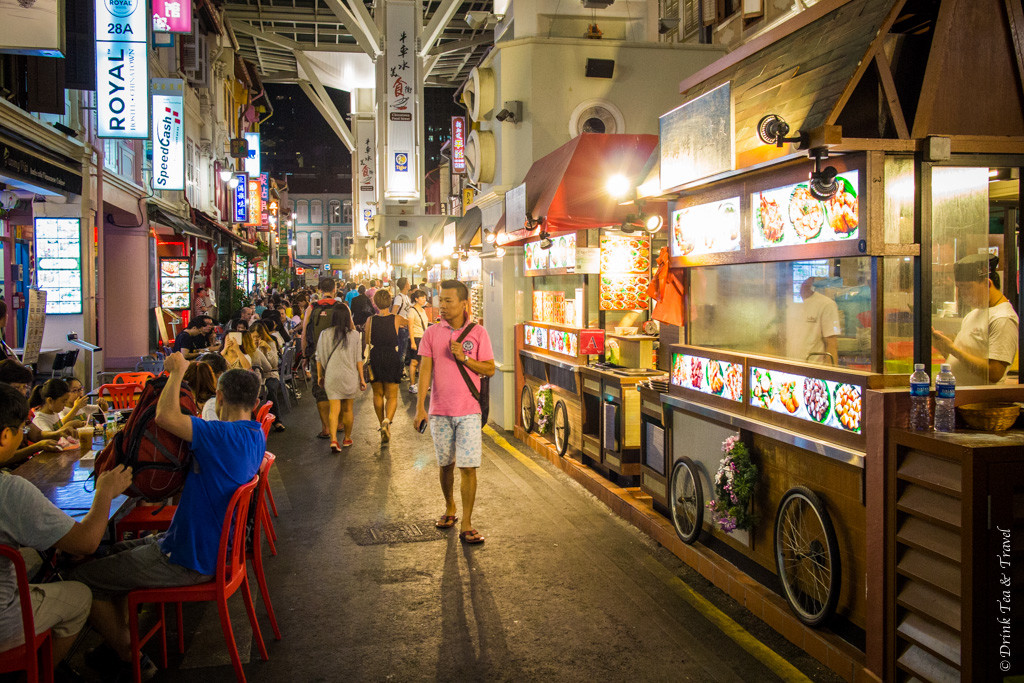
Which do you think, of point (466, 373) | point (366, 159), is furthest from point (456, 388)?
point (366, 159)

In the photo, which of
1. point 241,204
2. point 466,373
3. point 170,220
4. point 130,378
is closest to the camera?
point 466,373

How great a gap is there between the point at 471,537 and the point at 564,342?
357 cm

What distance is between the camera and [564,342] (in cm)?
971

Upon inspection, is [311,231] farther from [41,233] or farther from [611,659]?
[611,659]

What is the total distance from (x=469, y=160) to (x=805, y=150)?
9339 millimetres

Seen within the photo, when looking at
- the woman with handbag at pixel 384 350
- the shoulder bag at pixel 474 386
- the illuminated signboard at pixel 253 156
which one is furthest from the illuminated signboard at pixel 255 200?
the shoulder bag at pixel 474 386

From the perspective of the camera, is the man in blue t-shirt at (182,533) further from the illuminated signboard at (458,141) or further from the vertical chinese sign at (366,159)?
the vertical chinese sign at (366,159)

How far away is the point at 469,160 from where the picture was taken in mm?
13336

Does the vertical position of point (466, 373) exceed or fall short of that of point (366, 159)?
it falls short

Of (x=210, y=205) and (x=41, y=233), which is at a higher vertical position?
(x=210, y=205)

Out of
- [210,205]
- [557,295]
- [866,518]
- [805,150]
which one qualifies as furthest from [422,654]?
[210,205]

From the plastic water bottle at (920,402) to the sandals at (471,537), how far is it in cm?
371

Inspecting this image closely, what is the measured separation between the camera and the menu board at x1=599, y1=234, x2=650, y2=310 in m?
9.59

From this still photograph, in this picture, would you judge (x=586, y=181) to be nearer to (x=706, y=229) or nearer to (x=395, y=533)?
(x=706, y=229)
